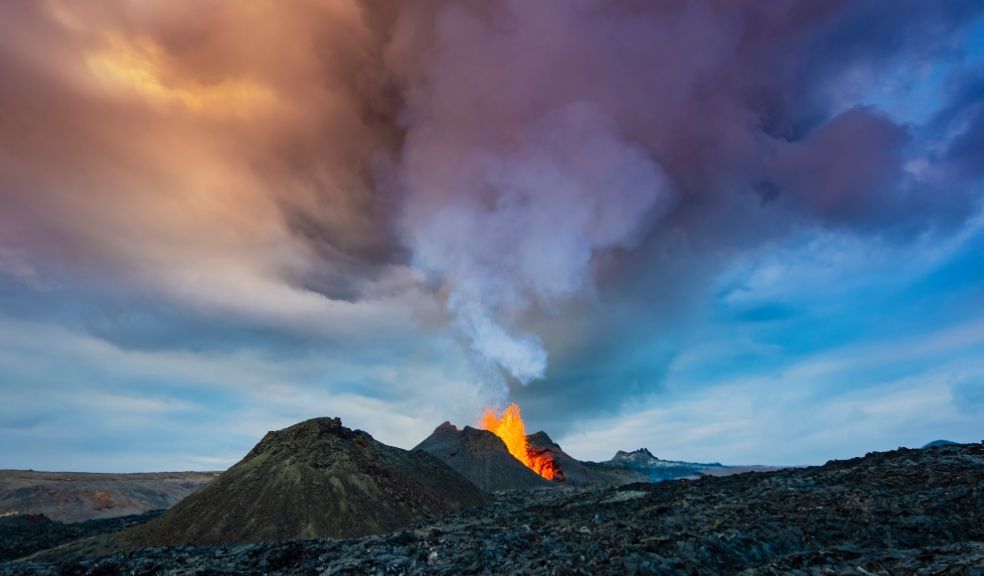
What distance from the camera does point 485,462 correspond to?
83.0m

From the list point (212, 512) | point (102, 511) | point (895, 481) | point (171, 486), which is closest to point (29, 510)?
point (102, 511)

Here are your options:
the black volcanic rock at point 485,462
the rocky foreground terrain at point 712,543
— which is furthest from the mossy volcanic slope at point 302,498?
the black volcanic rock at point 485,462

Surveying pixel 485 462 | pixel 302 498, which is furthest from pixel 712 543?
pixel 485 462

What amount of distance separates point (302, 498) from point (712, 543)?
2696 cm

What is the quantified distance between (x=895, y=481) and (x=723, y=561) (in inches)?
662

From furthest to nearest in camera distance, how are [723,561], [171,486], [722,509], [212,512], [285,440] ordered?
[171,486] < [285,440] < [212,512] < [722,509] < [723,561]

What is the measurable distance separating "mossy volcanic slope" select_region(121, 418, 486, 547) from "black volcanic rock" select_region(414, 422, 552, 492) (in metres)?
31.3

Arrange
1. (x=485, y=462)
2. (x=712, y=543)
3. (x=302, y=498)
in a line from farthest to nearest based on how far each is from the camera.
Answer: (x=485, y=462)
(x=302, y=498)
(x=712, y=543)

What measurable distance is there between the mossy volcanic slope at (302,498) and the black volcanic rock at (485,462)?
103 ft

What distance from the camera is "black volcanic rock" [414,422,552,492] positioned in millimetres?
78938

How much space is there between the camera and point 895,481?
29.3 meters

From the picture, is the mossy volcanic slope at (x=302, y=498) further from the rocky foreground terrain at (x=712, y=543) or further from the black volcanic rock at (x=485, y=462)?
the black volcanic rock at (x=485, y=462)

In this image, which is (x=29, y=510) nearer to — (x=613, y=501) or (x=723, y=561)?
(x=613, y=501)

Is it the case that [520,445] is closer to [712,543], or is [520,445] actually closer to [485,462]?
[485,462]
